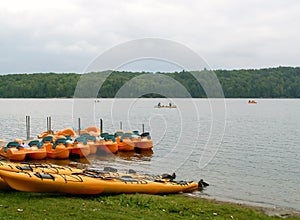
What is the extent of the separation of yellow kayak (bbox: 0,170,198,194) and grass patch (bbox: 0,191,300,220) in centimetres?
23

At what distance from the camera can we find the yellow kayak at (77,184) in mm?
11336

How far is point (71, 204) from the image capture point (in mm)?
10797

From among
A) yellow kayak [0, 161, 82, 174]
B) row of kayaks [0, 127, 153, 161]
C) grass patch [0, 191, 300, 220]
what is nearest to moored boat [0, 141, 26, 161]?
row of kayaks [0, 127, 153, 161]

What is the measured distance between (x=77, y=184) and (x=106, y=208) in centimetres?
177

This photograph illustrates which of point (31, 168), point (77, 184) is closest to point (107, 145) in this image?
point (31, 168)

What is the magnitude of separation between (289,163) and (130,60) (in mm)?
13407

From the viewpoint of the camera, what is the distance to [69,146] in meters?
25.2

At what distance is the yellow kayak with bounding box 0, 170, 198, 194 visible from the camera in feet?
37.2

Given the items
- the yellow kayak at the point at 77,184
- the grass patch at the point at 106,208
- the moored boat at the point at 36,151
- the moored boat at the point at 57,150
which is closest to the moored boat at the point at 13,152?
the moored boat at the point at 36,151

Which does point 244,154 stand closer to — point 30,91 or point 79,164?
point 79,164

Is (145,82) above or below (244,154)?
above

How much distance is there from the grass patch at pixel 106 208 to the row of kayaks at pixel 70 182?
0.24m

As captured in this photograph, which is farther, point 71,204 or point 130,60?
point 130,60

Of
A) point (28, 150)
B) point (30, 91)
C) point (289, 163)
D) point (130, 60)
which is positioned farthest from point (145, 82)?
point (30, 91)
